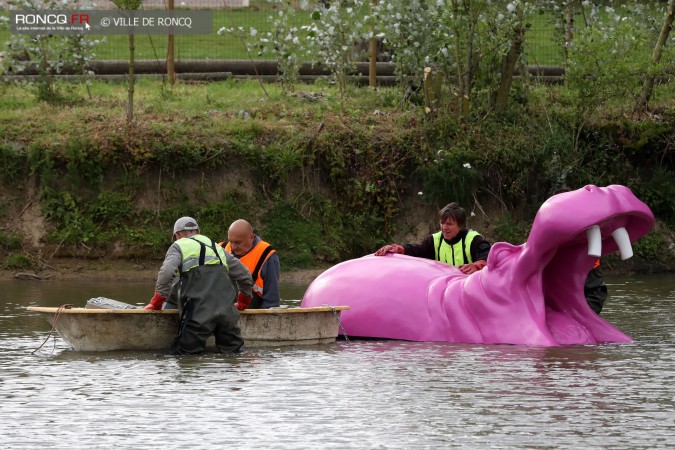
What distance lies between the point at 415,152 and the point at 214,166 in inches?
135

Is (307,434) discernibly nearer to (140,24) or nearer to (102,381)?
(102,381)

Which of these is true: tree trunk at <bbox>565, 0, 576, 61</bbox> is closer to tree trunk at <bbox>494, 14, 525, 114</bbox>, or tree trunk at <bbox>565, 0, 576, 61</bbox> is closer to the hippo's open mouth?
tree trunk at <bbox>494, 14, 525, 114</bbox>

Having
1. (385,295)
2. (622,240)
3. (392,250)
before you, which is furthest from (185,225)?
(622,240)

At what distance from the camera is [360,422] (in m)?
10.9

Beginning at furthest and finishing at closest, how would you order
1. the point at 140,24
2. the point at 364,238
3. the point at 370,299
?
the point at 140,24 → the point at 364,238 → the point at 370,299

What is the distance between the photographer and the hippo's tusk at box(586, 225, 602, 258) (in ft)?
45.4

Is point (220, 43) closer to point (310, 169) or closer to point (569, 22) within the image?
point (569, 22)

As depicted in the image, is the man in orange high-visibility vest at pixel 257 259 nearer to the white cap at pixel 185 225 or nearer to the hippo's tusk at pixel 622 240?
the white cap at pixel 185 225

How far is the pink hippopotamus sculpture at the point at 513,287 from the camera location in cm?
1390

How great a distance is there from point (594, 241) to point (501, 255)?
3.70ft

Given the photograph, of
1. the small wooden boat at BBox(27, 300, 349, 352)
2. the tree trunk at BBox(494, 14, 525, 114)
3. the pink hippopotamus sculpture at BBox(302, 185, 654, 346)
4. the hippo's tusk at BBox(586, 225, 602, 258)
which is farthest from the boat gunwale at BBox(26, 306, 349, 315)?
the tree trunk at BBox(494, 14, 525, 114)

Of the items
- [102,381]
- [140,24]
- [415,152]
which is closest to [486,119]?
[415,152]

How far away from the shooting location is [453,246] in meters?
16.0

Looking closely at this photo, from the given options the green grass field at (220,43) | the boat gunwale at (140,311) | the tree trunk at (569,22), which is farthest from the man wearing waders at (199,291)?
the green grass field at (220,43)
